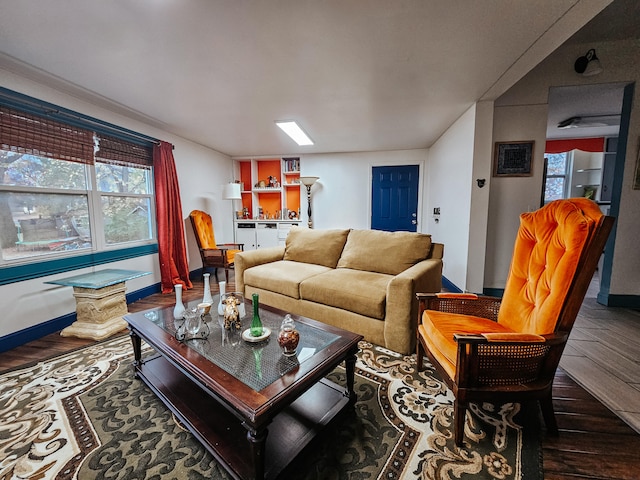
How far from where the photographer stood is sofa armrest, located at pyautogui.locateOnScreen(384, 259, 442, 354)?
6.07 feet

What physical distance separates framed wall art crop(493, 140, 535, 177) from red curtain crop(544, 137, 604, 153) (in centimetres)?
326

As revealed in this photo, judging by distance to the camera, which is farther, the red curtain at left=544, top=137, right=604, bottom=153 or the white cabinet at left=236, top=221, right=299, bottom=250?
the white cabinet at left=236, top=221, right=299, bottom=250

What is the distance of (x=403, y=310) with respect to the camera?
6.13 feet

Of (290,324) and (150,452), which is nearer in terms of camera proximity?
(150,452)

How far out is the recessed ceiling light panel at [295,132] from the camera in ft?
11.4

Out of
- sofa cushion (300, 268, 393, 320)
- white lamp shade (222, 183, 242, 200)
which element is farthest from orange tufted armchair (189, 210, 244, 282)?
sofa cushion (300, 268, 393, 320)

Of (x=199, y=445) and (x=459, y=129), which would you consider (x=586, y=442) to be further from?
A: (x=459, y=129)

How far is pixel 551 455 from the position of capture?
45.0 inches

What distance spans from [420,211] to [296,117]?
3075mm

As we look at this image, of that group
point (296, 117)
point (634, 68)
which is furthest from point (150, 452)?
point (634, 68)

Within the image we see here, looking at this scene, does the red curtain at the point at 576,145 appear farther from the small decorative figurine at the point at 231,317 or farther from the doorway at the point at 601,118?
the small decorative figurine at the point at 231,317

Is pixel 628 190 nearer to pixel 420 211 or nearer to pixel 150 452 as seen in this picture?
pixel 420 211

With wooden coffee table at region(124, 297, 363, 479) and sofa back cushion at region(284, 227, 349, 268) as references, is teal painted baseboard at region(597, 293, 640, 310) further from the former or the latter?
wooden coffee table at region(124, 297, 363, 479)

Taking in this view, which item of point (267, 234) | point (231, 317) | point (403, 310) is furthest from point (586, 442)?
point (267, 234)
